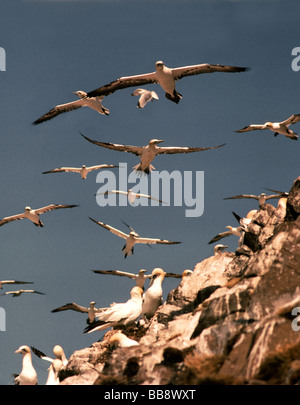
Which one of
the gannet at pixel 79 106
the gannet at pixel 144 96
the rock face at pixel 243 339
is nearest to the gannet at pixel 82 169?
the gannet at pixel 79 106

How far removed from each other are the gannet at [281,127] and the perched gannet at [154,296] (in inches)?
408

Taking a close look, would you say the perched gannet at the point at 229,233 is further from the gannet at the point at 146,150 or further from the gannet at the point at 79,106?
the gannet at the point at 79,106

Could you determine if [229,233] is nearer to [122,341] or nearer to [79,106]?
[79,106]

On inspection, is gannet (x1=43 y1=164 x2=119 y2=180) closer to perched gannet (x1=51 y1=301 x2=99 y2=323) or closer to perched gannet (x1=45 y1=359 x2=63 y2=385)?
perched gannet (x1=51 y1=301 x2=99 y2=323)

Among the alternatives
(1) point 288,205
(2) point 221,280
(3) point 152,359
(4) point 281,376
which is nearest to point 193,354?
(3) point 152,359

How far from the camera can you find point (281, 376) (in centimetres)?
1349

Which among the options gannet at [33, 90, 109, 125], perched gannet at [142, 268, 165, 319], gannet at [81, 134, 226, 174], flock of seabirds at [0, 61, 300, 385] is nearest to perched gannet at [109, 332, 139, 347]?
flock of seabirds at [0, 61, 300, 385]

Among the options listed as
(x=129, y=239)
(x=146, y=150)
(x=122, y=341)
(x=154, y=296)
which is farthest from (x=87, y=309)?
(x=122, y=341)

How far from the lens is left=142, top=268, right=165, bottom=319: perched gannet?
939 inches

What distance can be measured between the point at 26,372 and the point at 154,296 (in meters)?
4.62

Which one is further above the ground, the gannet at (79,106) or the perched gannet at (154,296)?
the gannet at (79,106)

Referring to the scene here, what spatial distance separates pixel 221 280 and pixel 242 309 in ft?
23.6

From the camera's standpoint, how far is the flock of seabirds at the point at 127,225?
21516mm
